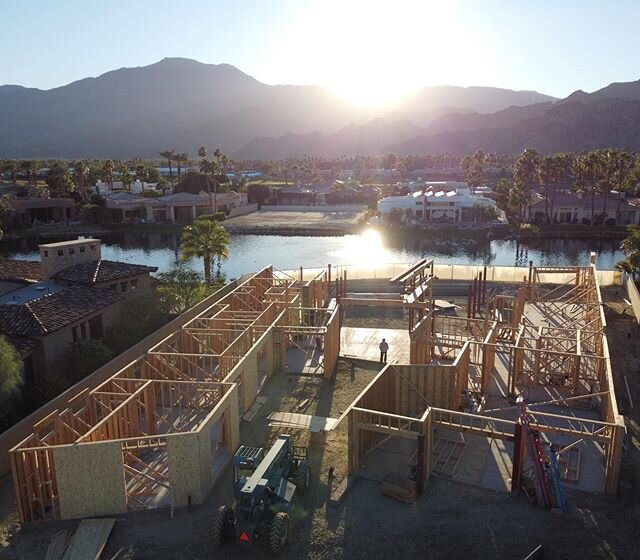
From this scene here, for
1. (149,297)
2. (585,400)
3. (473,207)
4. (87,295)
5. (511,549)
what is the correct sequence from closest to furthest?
(511,549) < (585,400) < (87,295) < (149,297) < (473,207)

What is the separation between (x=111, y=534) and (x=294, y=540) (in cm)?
491

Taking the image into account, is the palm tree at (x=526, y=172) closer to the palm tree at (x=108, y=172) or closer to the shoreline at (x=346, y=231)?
the shoreline at (x=346, y=231)

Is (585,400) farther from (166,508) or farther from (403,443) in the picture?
(166,508)

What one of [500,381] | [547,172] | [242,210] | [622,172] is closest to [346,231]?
[242,210]

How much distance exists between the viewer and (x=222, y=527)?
47.2ft

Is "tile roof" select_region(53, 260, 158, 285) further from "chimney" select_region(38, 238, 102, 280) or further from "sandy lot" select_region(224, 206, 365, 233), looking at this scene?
"sandy lot" select_region(224, 206, 365, 233)

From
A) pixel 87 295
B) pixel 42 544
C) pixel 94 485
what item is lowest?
pixel 42 544

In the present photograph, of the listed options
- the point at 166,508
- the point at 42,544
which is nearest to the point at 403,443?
the point at 166,508

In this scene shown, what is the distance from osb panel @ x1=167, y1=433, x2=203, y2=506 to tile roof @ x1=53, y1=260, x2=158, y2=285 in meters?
16.9

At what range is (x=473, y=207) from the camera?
9238cm

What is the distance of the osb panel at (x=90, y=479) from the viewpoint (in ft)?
51.0

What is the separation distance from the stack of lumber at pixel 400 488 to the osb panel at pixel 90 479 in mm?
7464

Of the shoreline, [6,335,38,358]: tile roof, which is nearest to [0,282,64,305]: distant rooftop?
[6,335,38,358]: tile roof

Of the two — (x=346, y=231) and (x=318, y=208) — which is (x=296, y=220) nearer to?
(x=346, y=231)
